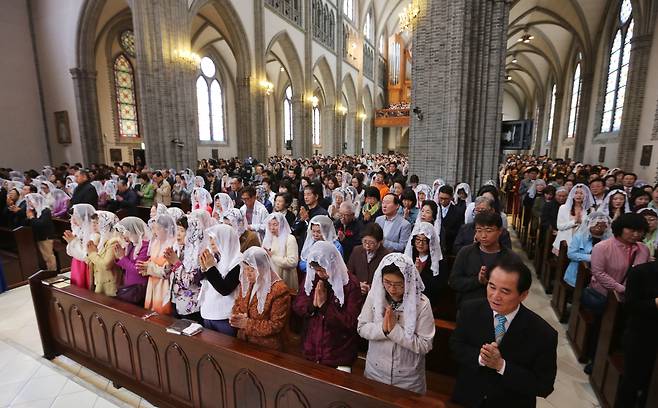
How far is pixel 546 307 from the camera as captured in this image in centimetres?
471

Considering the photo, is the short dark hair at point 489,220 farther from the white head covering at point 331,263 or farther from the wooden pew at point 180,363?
the wooden pew at point 180,363

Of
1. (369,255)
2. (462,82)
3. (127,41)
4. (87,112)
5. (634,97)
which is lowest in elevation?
(369,255)

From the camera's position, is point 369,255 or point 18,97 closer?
point 369,255

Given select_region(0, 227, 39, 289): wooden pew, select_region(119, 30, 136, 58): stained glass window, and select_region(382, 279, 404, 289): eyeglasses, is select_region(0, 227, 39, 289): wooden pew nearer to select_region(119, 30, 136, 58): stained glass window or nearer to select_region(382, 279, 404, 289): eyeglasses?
select_region(382, 279, 404, 289): eyeglasses

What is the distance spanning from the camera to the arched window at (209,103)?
19922 millimetres

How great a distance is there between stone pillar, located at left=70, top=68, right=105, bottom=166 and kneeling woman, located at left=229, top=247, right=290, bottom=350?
15.0 metres

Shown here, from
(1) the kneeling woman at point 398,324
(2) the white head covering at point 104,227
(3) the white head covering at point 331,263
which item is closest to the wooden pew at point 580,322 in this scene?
(1) the kneeling woman at point 398,324

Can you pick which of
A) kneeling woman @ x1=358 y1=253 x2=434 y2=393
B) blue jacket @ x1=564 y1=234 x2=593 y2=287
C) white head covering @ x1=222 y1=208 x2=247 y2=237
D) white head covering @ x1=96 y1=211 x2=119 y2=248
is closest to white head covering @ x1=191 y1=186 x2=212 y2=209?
white head covering @ x1=222 y1=208 x2=247 y2=237

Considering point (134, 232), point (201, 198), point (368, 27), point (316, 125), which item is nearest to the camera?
point (134, 232)

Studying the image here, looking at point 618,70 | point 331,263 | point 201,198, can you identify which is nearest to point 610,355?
point 331,263

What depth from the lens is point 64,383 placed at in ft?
11.0

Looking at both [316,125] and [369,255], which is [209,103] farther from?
[369,255]

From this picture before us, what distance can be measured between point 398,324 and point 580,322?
8.96 feet

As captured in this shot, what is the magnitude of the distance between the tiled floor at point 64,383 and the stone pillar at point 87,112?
12.0m
